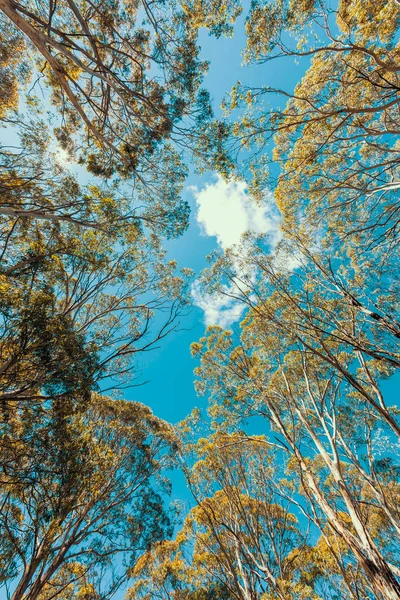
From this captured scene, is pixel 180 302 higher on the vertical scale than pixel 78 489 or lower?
higher

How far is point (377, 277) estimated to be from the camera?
670cm

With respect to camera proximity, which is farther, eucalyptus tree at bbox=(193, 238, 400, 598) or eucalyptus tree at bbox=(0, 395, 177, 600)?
eucalyptus tree at bbox=(193, 238, 400, 598)

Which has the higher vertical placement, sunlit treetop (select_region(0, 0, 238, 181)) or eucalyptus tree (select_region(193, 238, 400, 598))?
sunlit treetop (select_region(0, 0, 238, 181))

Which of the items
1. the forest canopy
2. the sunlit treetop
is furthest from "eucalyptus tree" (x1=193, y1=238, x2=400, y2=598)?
the sunlit treetop

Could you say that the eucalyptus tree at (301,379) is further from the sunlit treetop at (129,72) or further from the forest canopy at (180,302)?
the sunlit treetop at (129,72)

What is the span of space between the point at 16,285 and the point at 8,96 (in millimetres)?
5843

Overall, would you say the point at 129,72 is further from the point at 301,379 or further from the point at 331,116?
the point at 301,379

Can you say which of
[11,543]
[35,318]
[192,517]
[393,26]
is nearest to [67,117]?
[35,318]

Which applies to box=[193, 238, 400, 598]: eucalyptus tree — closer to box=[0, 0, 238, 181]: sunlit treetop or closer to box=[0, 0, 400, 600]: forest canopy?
box=[0, 0, 400, 600]: forest canopy

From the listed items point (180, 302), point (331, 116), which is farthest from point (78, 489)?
point (331, 116)

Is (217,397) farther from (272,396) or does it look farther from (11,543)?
(11,543)

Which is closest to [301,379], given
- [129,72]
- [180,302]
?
[180,302]

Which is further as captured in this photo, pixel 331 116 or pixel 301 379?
pixel 301 379

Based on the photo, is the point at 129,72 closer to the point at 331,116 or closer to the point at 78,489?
the point at 331,116
